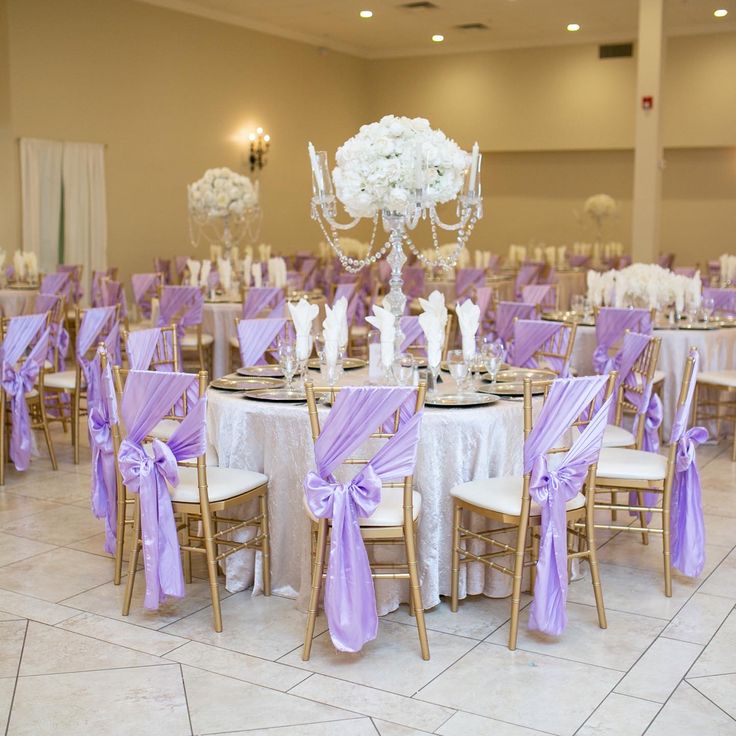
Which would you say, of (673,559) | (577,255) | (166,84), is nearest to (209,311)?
(673,559)

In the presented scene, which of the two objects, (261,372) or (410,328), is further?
(410,328)

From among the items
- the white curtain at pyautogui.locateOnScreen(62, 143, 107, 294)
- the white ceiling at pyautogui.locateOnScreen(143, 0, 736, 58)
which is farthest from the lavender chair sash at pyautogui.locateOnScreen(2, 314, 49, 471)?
the white ceiling at pyautogui.locateOnScreen(143, 0, 736, 58)

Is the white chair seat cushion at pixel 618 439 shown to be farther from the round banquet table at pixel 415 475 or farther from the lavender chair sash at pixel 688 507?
the round banquet table at pixel 415 475

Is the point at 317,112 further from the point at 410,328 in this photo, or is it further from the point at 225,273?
the point at 410,328

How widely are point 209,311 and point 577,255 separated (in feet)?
24.3

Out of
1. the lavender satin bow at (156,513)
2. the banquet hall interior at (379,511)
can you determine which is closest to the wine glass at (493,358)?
the banquet hall interior at (379,511)

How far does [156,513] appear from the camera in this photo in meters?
3.54

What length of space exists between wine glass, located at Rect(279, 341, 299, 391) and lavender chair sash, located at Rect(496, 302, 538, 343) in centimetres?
304

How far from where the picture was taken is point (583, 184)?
16.7 m

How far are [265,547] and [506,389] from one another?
1117 millimetres

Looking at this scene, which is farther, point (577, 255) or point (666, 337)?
point (577, 255)

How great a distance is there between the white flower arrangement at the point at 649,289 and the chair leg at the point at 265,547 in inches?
156

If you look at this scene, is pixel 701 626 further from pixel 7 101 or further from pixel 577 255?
pixel 577 255

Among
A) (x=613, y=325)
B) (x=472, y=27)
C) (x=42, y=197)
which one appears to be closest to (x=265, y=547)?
(x=613, y=325)
